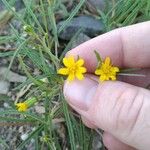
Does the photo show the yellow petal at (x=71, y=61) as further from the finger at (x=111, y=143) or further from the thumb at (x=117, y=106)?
the finger at (x=111, y=143)

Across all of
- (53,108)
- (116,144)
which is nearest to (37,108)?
(53,108)

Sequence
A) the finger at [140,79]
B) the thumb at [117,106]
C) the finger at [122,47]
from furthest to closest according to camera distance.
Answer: the finger at [140,79]
the finger at [122,47]
the thumb at [117,106]

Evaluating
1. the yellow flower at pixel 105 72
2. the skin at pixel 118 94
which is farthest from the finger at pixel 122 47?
the yellow flower at pixel 105 72

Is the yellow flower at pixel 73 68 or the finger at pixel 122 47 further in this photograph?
the finger at pixel 122 47

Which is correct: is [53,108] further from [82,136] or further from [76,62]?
[76,62]

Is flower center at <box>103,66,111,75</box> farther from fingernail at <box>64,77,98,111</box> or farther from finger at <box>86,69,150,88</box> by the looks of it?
finger at <box>86,69,150,88</box>

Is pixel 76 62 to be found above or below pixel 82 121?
above
